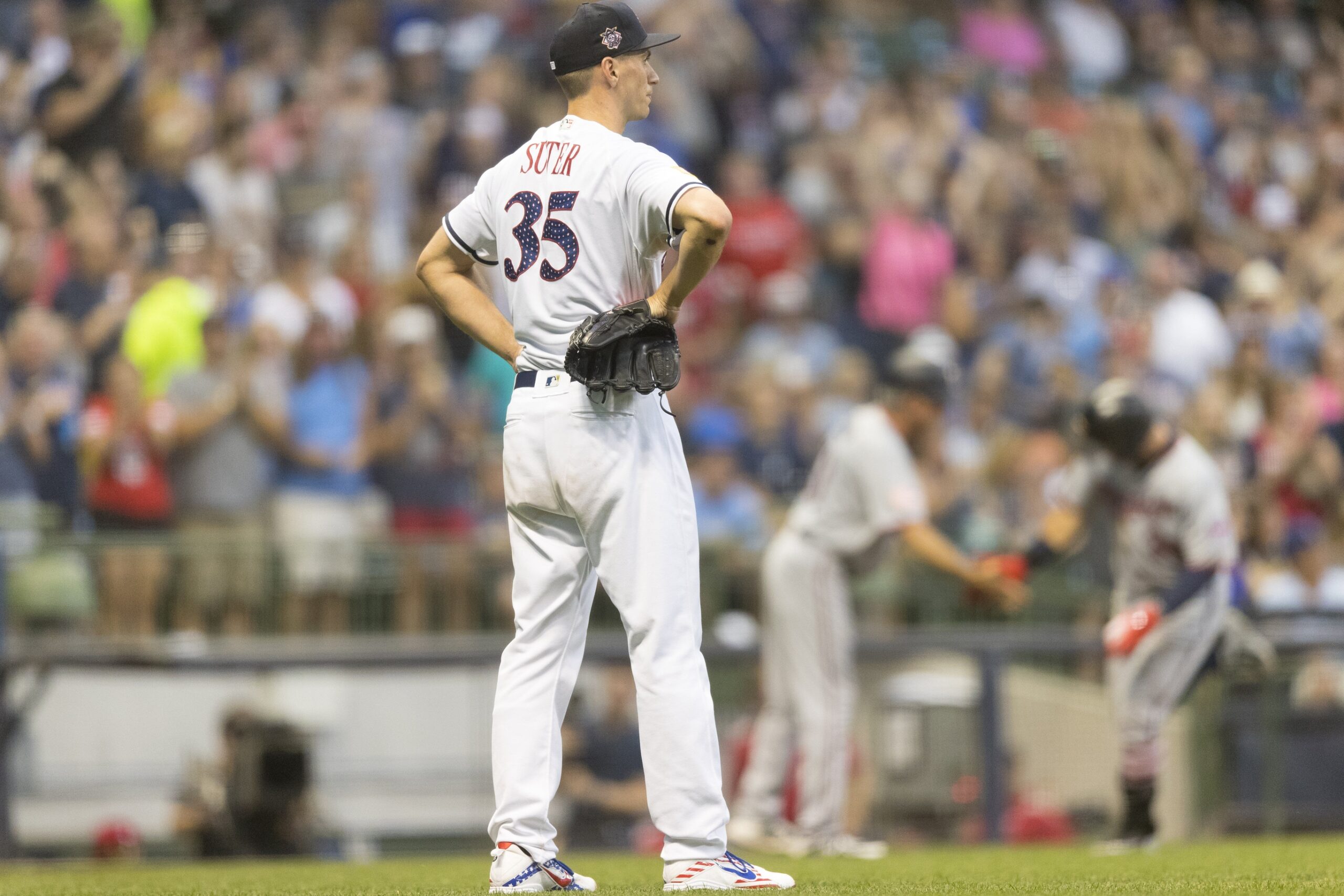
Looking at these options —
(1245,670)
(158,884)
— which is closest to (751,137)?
(1245,670)

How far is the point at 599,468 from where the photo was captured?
543 cm

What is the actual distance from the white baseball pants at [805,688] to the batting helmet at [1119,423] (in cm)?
139

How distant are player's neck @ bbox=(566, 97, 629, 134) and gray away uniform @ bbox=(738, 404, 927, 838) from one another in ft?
11.4

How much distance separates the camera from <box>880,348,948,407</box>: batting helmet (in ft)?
29.1

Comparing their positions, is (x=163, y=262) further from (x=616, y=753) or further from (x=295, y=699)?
(x=616, y=753)

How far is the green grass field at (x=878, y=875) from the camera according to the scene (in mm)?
5980

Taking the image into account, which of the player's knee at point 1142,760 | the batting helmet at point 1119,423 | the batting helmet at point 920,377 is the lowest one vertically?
the player's knee at point 1142,760

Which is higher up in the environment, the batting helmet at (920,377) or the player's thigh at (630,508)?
the batting helmet at (920,377)

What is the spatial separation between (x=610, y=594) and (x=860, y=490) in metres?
3.60

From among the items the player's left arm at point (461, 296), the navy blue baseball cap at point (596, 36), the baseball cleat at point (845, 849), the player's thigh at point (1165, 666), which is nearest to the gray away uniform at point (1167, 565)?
the player's thigh at point (1165, 666)

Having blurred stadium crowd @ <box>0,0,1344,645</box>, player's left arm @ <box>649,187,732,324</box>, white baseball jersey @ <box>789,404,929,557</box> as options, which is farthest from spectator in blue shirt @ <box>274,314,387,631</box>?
player's left arm @ <box>649,187,732,324</box>

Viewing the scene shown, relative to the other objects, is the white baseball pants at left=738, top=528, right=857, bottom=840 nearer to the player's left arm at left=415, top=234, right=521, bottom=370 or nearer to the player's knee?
the player's knee

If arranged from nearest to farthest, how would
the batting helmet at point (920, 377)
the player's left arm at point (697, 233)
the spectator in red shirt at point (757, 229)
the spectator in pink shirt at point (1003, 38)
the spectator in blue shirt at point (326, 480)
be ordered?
the player's left arm at point (697, 233), the batting helmet at point (920, 377), the spectator in blue shirt at point (326, 480), the spectator in red shirt at point (757, 229), the spectator in pink shirt at point (1003, 38)

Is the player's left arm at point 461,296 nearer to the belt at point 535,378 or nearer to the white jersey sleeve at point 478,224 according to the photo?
the white jersey sleeve at point 478,224
